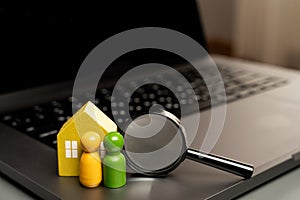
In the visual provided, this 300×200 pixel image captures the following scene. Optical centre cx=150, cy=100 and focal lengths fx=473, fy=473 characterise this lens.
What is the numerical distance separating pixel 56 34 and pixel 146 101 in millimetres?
Result: 201

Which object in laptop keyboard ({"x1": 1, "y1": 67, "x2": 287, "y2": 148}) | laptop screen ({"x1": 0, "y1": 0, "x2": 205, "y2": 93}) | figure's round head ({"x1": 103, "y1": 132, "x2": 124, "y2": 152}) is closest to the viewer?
figure's round head ({"x1": 103, "y1": 132, "x2": 124, "y2": 152})

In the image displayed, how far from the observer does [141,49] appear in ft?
2.94

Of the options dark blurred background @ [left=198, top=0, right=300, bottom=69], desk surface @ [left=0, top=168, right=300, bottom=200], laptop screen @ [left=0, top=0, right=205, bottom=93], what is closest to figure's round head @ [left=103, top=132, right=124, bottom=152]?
desk surface @ [left=0, top=168, right=300, bottom=200]

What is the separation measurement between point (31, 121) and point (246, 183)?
1.03 feet

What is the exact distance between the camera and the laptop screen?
765 mm

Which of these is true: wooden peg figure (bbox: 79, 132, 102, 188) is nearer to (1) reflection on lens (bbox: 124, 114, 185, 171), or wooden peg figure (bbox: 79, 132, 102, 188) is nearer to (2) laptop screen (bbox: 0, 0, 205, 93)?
(1) reflection on lens (bbox: 124, 114, 185, 171)

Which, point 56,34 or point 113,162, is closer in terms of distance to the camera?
point 113,162

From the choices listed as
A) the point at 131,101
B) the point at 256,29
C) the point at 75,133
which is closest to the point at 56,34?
the point at 131,101

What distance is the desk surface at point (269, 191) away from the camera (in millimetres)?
497

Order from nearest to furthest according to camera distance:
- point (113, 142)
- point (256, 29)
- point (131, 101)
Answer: point (113, 142), point (131, 101), point (256, 29)

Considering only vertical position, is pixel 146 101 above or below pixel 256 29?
above

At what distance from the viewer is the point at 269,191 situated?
1.67 ft

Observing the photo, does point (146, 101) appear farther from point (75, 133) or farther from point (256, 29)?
point (256, 29)

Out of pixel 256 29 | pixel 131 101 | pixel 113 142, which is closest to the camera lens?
pixel 113 142
